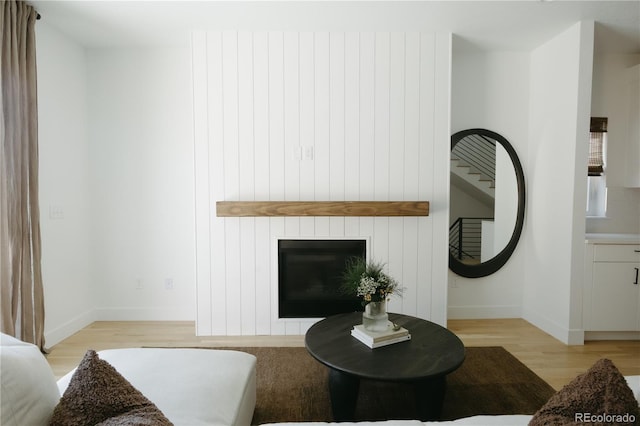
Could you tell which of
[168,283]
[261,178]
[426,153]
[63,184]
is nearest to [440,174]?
[426,153]

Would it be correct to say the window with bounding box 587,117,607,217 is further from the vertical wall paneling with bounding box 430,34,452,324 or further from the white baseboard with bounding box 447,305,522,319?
the vertical wall paneling with bounding box 430,34,452,324

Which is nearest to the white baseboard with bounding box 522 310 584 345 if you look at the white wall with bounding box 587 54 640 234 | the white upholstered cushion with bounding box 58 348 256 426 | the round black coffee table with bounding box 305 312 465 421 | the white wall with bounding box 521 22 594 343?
the white wall with bounding box 521 22 594 343

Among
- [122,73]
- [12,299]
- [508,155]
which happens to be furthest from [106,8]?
[508,155]

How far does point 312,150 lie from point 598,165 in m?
2.78

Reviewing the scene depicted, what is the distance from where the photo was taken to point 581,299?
10.1 ft

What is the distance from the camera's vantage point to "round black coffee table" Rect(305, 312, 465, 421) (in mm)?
1747

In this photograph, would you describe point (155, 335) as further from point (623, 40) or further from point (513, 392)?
point (623, 40)

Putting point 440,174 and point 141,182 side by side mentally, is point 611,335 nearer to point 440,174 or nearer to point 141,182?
point 440,174

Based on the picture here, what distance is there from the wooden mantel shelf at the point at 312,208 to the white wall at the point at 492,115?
33.9 inches

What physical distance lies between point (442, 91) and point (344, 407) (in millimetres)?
2606

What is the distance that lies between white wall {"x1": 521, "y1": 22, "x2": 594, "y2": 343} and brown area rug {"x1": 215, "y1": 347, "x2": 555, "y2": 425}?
885mm

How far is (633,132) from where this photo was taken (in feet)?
11.4

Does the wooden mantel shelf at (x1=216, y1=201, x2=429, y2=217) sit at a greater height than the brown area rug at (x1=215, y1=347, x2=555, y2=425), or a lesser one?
greater

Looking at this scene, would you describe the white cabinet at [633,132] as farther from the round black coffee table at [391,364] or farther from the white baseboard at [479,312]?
the round black coffee table at [391,364]
